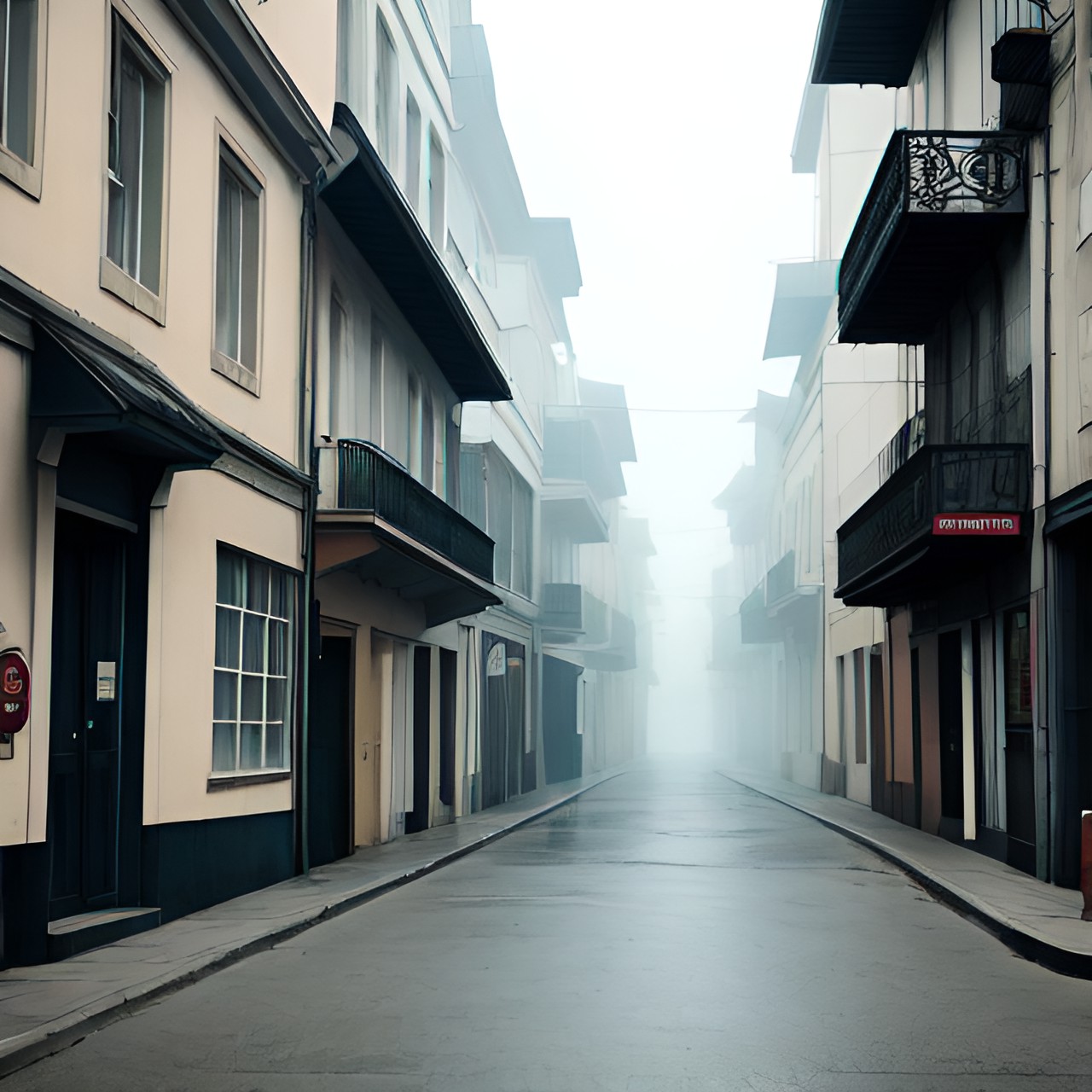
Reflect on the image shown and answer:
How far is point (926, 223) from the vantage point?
53.8 ft

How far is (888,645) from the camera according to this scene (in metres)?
24.3

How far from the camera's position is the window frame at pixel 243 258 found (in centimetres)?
1275

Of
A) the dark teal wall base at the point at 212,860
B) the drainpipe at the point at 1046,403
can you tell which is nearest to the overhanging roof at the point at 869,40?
the drainpipe at the point at 1046,403

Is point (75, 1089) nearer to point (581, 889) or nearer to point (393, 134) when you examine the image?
point (581, 889)

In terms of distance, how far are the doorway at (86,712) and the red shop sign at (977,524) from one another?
25.9 feet

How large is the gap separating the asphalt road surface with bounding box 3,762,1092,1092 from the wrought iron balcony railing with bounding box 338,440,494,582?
4039 mm

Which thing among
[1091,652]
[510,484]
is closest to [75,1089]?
[1091,652]

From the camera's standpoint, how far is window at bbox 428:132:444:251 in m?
23.3

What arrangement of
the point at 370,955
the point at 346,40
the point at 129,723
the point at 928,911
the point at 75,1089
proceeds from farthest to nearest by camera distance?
the point at 346,40
the point at 928,911
the point at 129,723
the point at 370,955
the point at 75,1089

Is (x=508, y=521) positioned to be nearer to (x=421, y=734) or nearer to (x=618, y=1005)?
(x=421, y=734)

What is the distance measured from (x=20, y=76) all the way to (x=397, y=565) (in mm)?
→ 9847

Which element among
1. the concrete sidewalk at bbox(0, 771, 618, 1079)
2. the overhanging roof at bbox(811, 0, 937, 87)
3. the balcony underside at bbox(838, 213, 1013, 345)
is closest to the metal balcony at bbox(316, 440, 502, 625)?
the concrete sidewalk at bbox(0, 771, 618, 1079)

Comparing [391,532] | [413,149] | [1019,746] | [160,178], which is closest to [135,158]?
[160,178]

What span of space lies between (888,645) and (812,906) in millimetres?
12028
